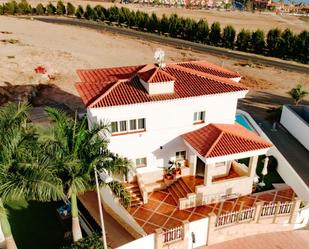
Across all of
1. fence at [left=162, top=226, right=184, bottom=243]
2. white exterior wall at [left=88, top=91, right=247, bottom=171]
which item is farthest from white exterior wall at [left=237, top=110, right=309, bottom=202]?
fence at [left=162, top=226, right=184, bottom=243]

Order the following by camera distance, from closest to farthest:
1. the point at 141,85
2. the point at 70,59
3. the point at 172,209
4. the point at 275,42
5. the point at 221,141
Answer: the point at 221,141 < the point at 172,209 < the point at 141,85 < the point at 70,59 < the point at 275,42

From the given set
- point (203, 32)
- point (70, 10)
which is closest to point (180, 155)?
point (203, 32)

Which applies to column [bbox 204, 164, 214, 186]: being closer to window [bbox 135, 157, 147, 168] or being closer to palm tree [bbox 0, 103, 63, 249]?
window [bbox 135, 157, 147, 168]

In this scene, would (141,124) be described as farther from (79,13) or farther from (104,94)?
(79,13)

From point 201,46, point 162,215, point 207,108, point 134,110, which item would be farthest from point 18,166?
point 201,46

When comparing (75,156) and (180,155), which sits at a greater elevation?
(75,156)

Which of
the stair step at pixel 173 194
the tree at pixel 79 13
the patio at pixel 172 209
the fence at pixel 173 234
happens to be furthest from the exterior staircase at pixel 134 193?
the tree at pixel 79 13

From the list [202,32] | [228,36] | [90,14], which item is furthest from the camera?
[90,14]

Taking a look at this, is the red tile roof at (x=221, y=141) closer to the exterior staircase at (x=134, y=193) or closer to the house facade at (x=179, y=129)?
the house facade at (x=179, y=129)
